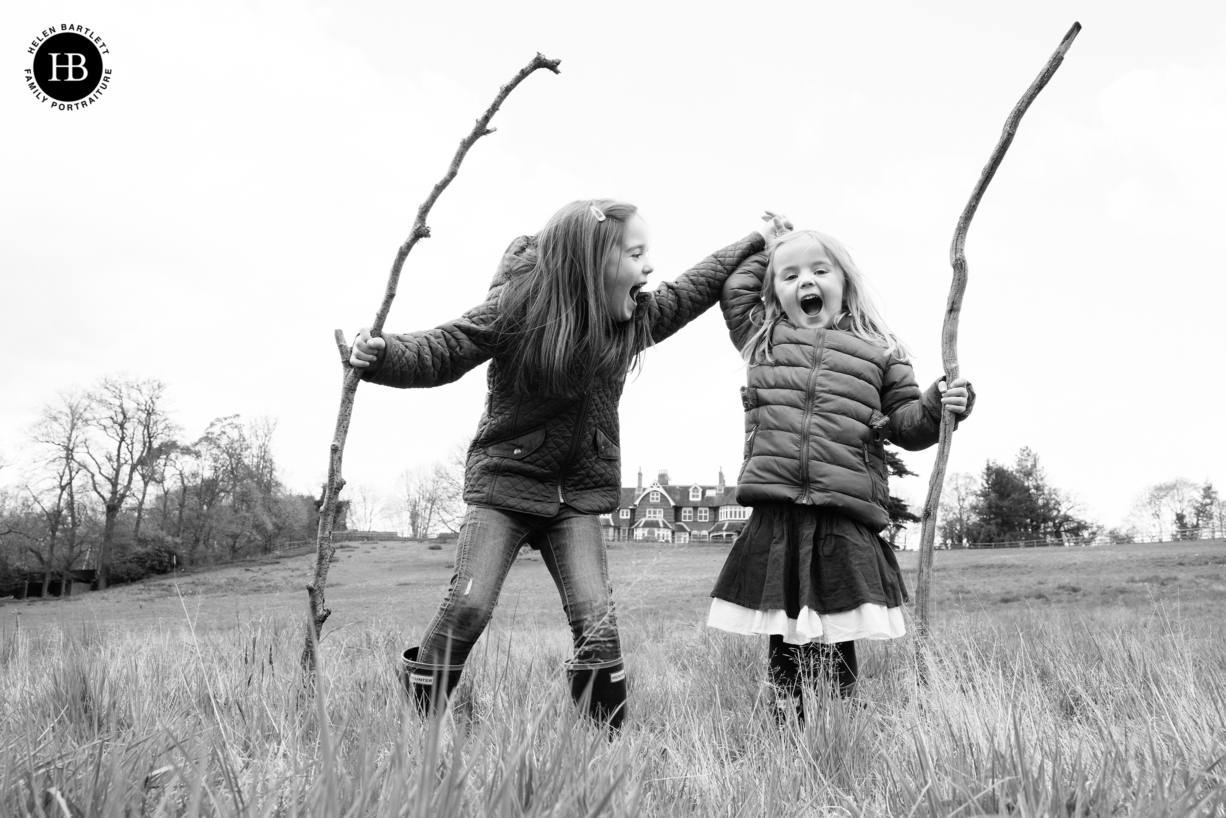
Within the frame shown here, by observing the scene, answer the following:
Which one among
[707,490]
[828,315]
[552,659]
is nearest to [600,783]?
[828,315]

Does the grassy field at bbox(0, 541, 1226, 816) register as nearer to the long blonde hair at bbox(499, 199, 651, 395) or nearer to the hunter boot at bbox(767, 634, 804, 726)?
the hunter boot at bbox(767, 634, 804, 726)

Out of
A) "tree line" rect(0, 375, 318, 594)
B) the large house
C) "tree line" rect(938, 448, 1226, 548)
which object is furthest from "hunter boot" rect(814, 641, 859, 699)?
the large house

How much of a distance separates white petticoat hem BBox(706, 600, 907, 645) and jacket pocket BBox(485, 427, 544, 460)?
0.94 m

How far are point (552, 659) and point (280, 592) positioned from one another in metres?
26.0

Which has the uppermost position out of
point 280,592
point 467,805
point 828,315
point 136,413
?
point 136,413

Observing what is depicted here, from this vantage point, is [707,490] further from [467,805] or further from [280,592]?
[467,805]

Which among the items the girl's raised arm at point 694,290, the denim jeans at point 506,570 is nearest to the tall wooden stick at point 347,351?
the denim jeans at point 506,570

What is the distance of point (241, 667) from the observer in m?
2.68

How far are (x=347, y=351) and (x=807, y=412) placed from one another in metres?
1.68

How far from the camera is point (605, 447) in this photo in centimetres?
309

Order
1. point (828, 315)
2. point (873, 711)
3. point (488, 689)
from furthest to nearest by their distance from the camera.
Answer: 1. point (828, 315)
2. point (488, 689)
3. point (873, 711)

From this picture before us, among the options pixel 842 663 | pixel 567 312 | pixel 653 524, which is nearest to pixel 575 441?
pixel 567 312

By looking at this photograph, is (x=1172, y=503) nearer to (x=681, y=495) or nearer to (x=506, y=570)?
(x=681, y=495)

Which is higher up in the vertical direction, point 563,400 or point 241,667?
point 563,400
